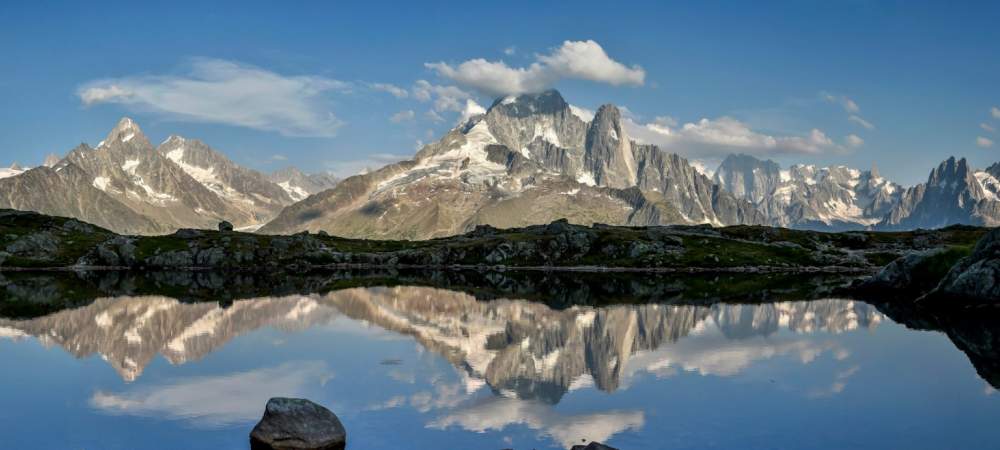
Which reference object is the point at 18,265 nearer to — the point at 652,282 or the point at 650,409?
the point at 652,282

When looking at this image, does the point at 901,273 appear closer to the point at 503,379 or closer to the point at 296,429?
the point at 503,379

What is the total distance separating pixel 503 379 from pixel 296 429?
75.3 ft

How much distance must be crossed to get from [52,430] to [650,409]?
115 feet

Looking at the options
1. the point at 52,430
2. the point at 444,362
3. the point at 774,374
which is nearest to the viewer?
the point at 52,430

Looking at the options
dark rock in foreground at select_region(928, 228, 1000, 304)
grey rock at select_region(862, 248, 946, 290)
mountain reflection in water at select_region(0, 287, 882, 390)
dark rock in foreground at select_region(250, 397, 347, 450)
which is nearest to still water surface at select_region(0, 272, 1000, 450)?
mountain reflection in water at select_region(0, 287, 882, 390)

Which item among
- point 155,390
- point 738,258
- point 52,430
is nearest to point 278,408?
point 52,430

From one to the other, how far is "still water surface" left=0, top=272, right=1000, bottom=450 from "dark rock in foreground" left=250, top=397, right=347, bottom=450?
1.67 metres

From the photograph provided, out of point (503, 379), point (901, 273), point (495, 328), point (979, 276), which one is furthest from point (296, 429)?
point (901, 273)

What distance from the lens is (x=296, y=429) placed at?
36.0m

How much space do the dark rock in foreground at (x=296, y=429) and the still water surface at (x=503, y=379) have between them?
1.67 m

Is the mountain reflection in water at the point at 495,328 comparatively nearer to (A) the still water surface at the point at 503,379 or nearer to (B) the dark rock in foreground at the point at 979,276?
(A) the still water surface at the point at 503,379

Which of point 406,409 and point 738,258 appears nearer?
point 406,409

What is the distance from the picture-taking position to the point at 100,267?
651 ft

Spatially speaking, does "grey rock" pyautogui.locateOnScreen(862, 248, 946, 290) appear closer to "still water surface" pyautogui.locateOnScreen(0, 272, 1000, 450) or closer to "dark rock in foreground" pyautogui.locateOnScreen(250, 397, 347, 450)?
"still water surface" pyautogui.locateOnScreen(0, 272, 1000, 450)
